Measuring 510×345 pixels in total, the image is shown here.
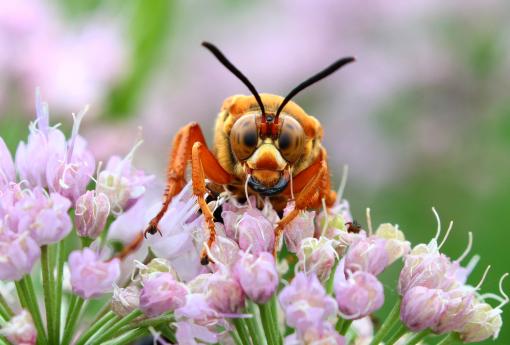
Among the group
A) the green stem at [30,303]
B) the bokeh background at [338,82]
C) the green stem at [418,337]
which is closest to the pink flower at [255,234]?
the green stem at [418,337]

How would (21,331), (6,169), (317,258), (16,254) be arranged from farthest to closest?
(6,169) → (317,258) → (16,254) → (21,331)

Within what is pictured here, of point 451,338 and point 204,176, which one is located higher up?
point 204,176

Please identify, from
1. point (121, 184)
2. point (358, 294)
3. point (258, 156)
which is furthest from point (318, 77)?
point (358, 294)

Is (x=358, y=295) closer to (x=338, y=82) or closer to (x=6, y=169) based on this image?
(x=6, y=169)

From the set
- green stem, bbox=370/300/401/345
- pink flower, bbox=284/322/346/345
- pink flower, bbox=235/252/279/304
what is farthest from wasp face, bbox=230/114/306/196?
pink flower, bbox=284/322/346/345

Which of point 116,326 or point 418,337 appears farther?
point 418,337

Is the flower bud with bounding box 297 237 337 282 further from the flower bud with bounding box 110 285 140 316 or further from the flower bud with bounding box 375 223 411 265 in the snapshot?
the flower bud with bounding box 110 285 140 316

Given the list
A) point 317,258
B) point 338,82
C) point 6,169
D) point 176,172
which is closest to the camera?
point 317,258
